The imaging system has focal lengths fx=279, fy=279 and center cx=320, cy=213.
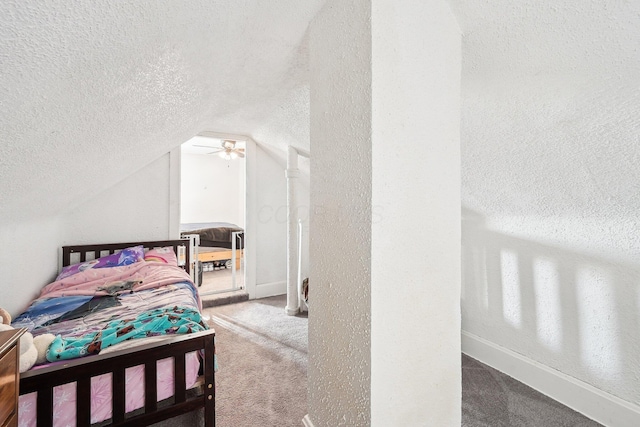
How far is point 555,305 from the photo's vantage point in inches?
64.7

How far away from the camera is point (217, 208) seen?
6227 mm

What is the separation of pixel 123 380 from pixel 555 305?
226 cm

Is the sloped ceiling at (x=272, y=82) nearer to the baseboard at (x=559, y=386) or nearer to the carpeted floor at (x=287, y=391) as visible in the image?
the baseboard at (x=559, y=386)

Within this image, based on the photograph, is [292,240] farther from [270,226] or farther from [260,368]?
[260,368]

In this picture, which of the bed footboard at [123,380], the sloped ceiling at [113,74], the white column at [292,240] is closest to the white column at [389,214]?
the sloped ceiling at [113,74]

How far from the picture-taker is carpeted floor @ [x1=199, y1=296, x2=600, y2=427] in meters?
1.48

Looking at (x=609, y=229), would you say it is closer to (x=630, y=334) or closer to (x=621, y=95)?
A: (x=630, y=334)

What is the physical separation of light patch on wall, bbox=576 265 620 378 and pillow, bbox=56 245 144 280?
3350 millimetres

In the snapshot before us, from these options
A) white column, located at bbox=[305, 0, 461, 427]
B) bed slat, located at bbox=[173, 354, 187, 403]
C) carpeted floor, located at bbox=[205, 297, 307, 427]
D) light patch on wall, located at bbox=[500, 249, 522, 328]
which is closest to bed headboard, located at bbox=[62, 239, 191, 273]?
carpeted floor, located at bbox=[205, 297, 307, 427]

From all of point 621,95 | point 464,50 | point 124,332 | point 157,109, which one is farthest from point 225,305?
point 621,95

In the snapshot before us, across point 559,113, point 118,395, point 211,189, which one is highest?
point 211,189

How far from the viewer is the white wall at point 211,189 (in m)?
5.96

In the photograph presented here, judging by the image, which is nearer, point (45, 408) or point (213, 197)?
point (45, 408)

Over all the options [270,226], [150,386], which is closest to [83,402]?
[150,386]
